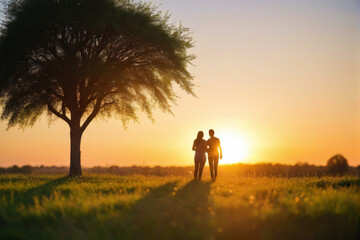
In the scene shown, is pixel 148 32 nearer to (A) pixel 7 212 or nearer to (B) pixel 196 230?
(A) pixel 7 212

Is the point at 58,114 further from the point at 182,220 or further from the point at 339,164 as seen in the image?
the point at 339,164

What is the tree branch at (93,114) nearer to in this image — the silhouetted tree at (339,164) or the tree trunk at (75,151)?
the tree trunk at (75,151)

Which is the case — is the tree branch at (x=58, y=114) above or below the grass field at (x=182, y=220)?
above

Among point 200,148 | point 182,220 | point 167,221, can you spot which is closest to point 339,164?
point 200,148

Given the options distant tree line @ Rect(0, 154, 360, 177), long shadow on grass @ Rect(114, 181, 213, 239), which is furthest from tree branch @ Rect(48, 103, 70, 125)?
long shadow on grass @ Rect(114, 181, 213, 239)

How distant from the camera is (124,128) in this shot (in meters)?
27.5

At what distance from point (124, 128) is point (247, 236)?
2090 cm

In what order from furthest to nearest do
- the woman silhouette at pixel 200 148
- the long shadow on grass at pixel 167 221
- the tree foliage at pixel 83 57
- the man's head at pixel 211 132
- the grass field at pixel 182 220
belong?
the tree foliage at pixel 83 57 → the man's head at pixel 211 132 → the woman silhouette at pixel 200 148 → the grass field at pixel 182 220 → the long shadow on grass at pixel 167 221

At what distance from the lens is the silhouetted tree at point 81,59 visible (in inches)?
877

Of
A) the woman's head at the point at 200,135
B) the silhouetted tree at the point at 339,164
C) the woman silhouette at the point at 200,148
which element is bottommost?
the silhouetted tree at the point at 339,164

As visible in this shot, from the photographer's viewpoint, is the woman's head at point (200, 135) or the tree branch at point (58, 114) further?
the tree branch at point (58, 114)

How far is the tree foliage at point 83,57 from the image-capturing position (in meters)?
22.3

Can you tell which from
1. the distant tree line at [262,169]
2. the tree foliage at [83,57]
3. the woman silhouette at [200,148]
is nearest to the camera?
the woman silhouette at [200,148]

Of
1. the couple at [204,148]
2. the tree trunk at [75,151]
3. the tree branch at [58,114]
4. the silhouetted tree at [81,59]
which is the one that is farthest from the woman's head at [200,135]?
the tree branch at [58,114]
